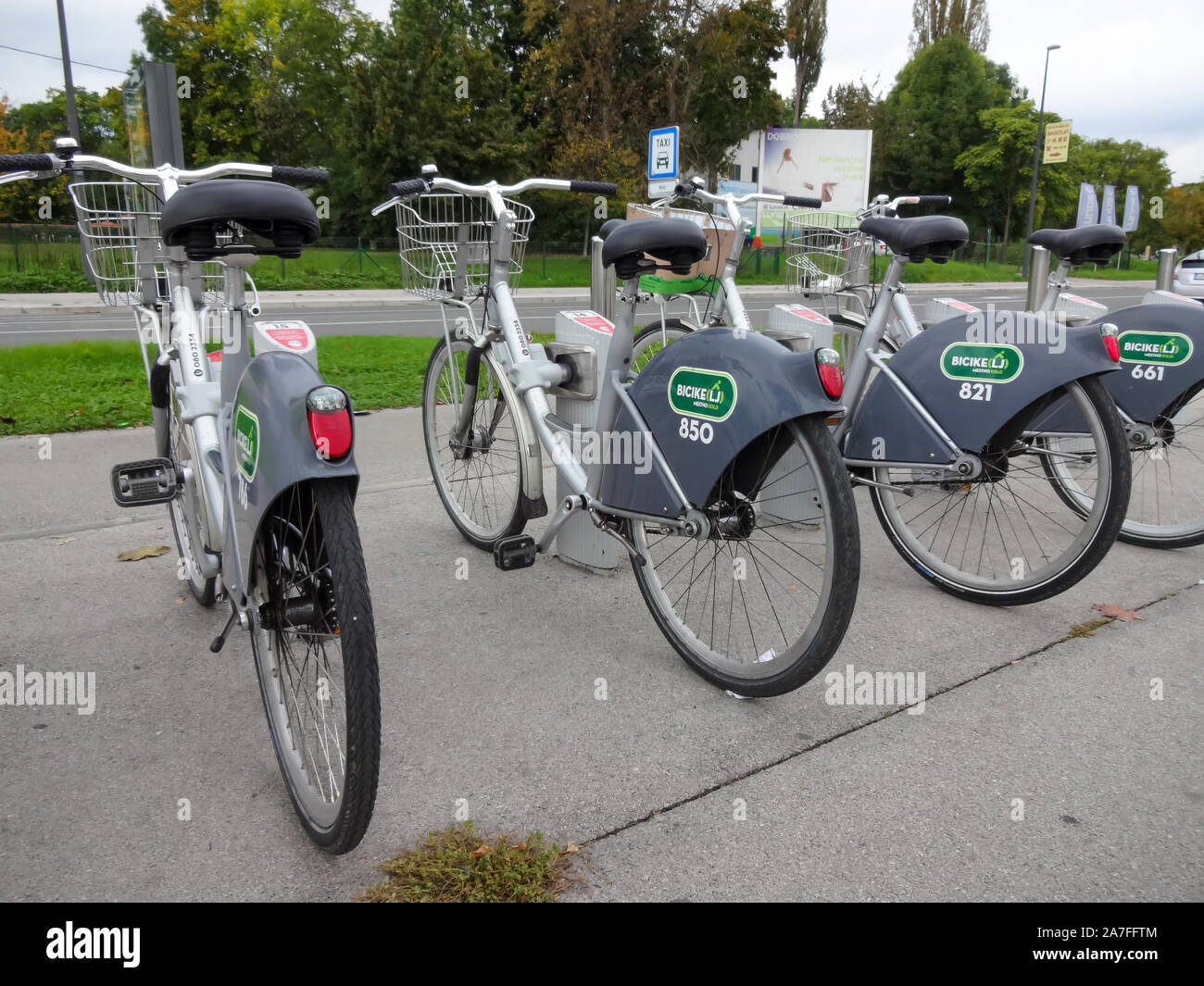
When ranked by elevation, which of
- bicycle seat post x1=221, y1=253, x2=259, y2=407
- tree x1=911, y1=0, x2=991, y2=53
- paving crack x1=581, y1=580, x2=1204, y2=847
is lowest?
paving crack x1=581, y1=580, x2=1204, y2=847

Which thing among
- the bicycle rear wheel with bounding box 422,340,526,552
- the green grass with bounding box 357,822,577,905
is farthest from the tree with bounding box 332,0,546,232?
the green grass with bounding box 357,822,577,905

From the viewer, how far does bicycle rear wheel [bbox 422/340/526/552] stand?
13.9ft

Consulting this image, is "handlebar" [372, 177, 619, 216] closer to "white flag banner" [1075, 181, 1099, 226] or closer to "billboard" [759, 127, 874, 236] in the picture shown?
"white flag banner" [1075, 181, 1099, 226]

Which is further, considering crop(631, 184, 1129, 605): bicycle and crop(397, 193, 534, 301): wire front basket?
crop(397, 193, 534, 301): wire front basket

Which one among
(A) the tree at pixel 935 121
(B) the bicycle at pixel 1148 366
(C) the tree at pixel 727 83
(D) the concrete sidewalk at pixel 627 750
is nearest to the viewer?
(D) the concrete sidewalk at pixel 627 750

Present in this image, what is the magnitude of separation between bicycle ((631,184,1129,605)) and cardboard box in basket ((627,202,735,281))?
14 cm

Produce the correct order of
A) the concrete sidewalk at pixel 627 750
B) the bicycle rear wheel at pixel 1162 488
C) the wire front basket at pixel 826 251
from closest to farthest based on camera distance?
the concrete sidewalk at pixel 627 750
the bicycle rear wheel at pixel 1162 488
the wire front basket at pixel 826 251

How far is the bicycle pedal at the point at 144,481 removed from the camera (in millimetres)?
3166

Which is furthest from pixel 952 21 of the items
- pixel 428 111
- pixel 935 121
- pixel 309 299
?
pixel 309 299

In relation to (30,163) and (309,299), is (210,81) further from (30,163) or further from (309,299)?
(30,163)

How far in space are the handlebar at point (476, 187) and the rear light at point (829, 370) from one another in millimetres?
1434

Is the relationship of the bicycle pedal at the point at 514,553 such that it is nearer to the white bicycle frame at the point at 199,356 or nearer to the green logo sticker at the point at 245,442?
the white bicycle frame at the point at 199,356

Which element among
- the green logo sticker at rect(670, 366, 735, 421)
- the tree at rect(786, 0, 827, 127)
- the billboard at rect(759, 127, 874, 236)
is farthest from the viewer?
the billboard at rect(759, 127, 874, 236)

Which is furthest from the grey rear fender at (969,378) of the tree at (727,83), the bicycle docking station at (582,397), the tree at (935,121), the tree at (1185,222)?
the tree at (935,121)
